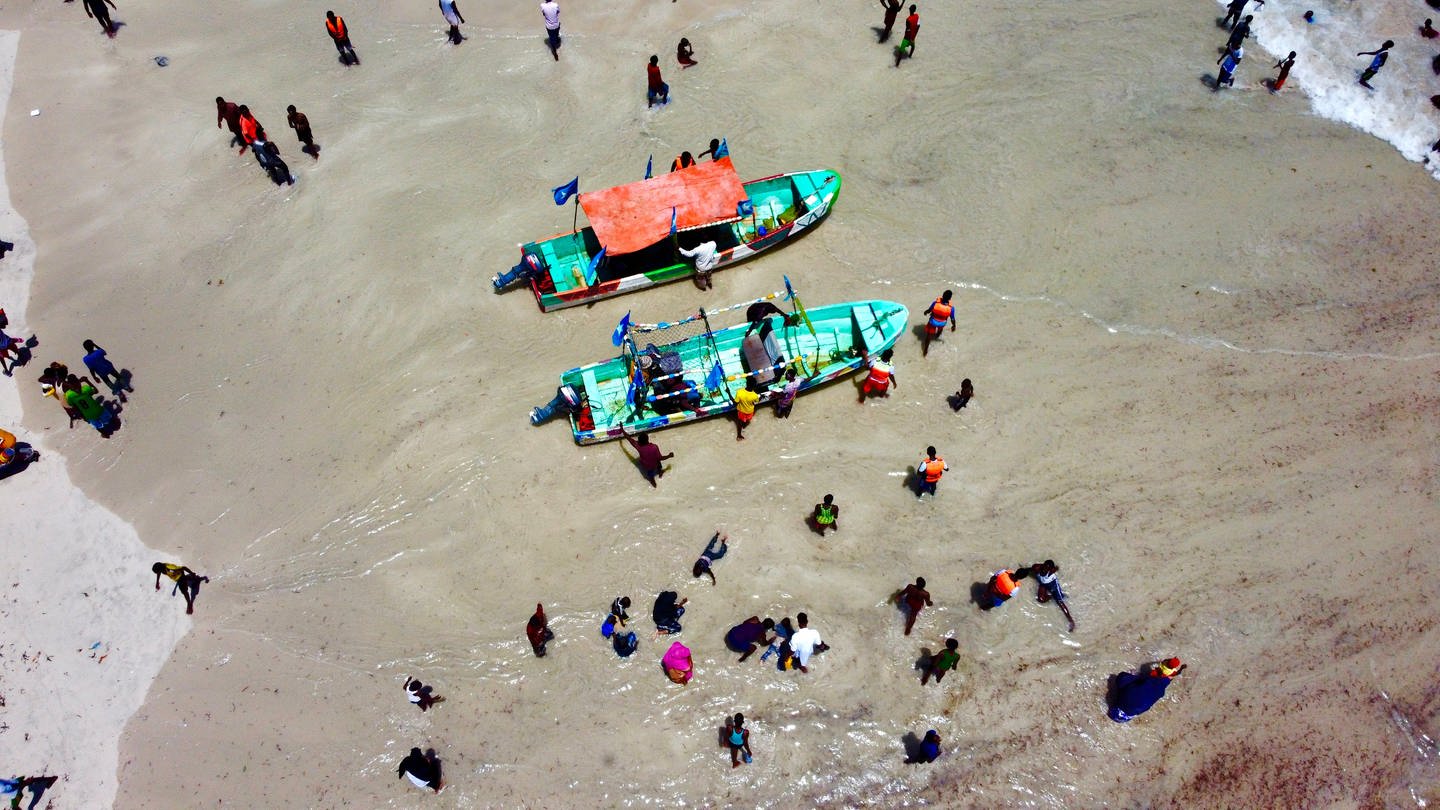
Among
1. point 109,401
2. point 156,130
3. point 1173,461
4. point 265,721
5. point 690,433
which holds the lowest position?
point 1173,461

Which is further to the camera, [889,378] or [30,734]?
[889,378]

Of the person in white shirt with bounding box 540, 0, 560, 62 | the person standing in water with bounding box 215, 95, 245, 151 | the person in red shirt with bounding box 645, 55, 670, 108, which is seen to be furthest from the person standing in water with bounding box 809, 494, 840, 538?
the person standing in water with bounding box 215, 95, 245, 151

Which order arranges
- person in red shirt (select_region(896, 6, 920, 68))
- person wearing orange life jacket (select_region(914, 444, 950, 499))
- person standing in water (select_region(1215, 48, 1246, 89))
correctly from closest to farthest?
person wearing orange life jacket (select_region(914, 444, 950, 499)) → person standing in water (select_region(1215, 48, 1246, 89)) → person in red shirt (select_region(896, 6, 920, 68))

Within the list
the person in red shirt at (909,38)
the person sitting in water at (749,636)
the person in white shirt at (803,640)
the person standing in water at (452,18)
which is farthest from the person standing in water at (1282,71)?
the person standing in water at (452,18)

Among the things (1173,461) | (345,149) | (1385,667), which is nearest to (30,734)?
(345,149)

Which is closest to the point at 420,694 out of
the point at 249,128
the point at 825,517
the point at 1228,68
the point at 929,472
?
the point at 825,517

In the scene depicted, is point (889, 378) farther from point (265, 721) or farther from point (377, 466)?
point (265, 721)

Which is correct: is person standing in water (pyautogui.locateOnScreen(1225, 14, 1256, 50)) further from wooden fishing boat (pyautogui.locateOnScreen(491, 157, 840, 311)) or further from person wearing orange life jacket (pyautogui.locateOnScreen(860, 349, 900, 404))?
person wearing orange life jacket (pyautogui.locateOnScreen(860, 349, 900, 404))
